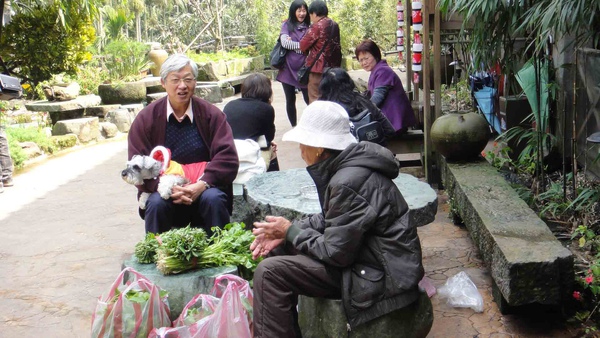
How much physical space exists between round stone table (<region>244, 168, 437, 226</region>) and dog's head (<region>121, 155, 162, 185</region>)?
25.2 inches

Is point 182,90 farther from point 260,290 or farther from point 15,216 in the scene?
point 15,216

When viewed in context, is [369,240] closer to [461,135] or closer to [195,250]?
[195,250]

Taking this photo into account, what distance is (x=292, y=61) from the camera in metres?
9.12

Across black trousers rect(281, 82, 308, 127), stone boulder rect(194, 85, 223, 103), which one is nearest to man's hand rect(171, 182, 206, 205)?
black trousers rect(281, 82, 308, 127)

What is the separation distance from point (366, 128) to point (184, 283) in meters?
2.15

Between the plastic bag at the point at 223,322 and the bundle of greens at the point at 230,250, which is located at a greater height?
the bundle of greens at the point at 230,250

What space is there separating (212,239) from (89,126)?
305 inches

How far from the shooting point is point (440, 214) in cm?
627

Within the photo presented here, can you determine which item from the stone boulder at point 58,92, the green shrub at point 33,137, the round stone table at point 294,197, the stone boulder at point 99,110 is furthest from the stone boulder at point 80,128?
the round stone table at point 294,197

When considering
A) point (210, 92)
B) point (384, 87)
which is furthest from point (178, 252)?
point (210, 92)

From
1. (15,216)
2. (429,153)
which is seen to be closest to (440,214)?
(429,153)

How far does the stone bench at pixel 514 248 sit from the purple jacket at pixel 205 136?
1640 mm

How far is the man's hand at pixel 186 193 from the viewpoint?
172 inches

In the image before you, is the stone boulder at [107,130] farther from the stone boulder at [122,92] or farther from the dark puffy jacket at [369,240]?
the dark puffy jacket at [369,240]
